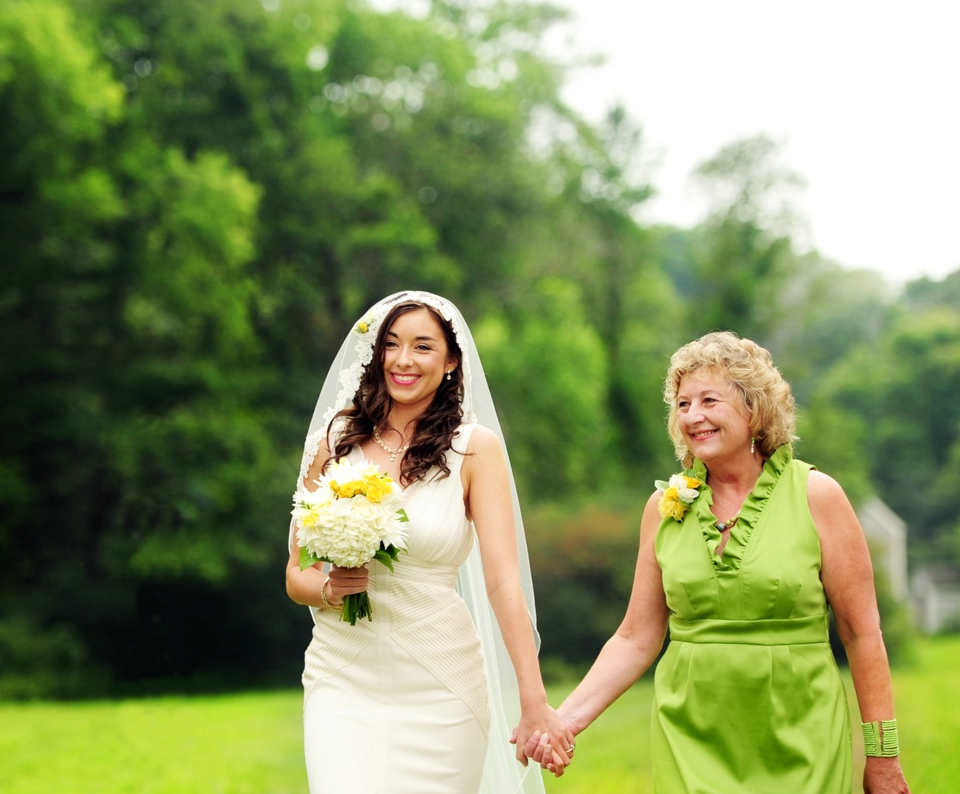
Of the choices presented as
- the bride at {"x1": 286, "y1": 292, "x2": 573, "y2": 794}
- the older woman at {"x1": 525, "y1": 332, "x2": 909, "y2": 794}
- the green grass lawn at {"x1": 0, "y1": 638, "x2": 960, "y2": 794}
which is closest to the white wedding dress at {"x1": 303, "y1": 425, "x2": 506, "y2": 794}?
the bride at {"x1": 286, "y1": 292, "x2": 573, "y2": 794}

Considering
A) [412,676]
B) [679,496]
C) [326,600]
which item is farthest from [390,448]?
[679,496]

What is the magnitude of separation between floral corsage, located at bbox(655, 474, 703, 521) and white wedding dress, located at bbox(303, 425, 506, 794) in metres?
0.78

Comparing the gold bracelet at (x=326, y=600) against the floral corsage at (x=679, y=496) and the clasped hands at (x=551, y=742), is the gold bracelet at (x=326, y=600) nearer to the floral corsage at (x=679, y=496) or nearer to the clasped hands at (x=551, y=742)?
the clasped hands at (x=551, y=742)

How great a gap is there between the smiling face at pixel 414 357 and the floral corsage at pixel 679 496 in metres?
1.00

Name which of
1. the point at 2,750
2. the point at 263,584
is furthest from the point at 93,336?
the point at 2,750

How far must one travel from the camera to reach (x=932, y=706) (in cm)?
1919

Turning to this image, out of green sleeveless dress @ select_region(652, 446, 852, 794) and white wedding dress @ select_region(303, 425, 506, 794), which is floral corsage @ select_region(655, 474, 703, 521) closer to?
green sleeveless dress @ select_region(652, 446, 852, 794)

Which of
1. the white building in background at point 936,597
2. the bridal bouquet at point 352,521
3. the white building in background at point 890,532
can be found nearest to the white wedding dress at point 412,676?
the bridal bouquet at point 352,521

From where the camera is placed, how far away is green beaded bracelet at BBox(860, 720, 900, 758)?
12.1 ft

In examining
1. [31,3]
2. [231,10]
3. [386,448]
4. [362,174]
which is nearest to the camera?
[386,448]

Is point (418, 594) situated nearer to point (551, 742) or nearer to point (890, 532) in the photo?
point (551, 742)

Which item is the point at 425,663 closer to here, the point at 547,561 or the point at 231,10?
the point at 547,561

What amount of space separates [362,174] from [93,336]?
27.0ft

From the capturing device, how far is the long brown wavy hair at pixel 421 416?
4395mm
